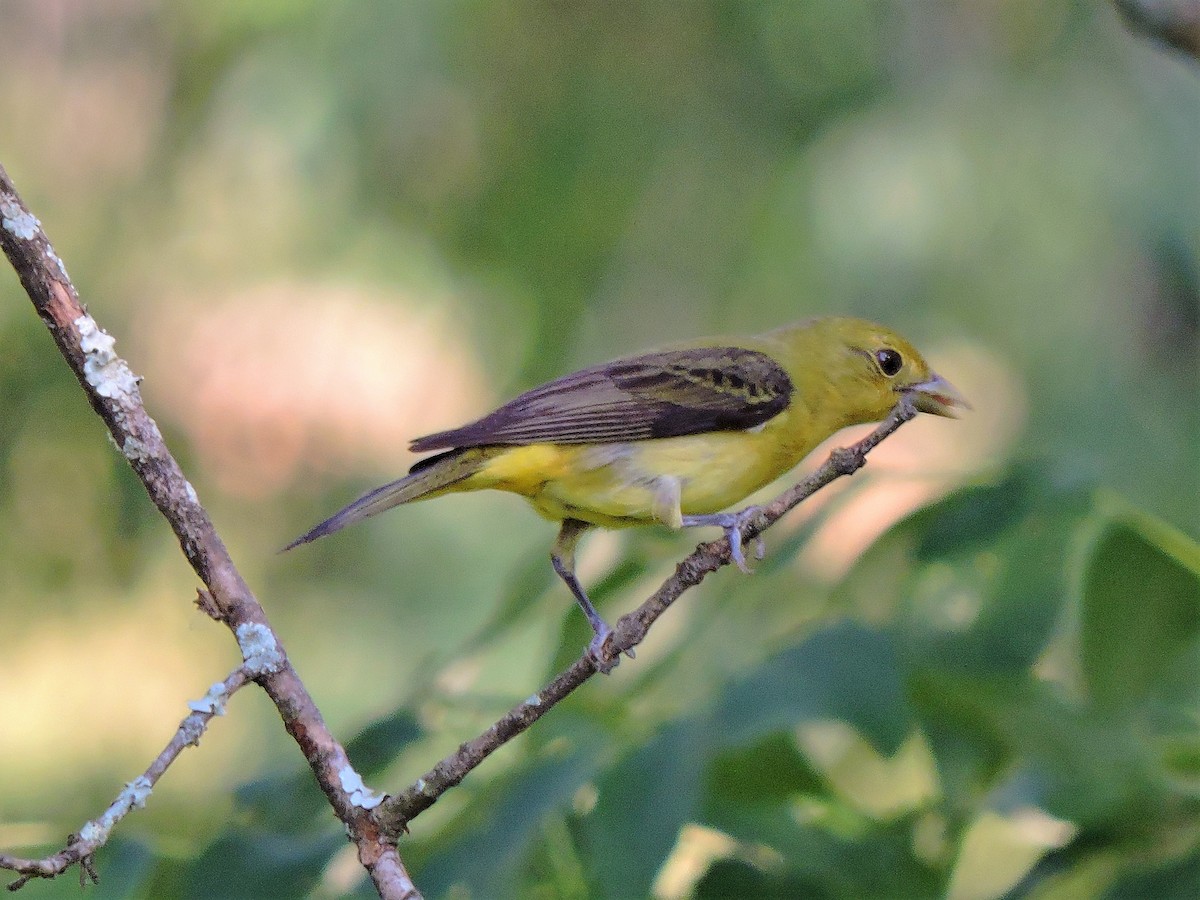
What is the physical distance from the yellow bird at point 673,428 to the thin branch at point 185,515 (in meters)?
0.69

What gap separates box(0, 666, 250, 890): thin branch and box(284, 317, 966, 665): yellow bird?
0.78 m

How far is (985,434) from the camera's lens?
19.1ft

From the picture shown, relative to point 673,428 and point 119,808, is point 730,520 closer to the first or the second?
point 673,428

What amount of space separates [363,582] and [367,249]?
4.61ft

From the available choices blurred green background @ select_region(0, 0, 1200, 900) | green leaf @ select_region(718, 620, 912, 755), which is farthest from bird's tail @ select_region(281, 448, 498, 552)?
blurred green background @ select_region(0, 0, 1200, 900)

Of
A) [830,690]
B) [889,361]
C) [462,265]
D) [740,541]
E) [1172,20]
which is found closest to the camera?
[740,541]

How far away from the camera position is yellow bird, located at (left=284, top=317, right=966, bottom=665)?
2855 millimetres

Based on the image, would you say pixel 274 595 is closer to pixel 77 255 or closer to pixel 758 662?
pixel 77 255

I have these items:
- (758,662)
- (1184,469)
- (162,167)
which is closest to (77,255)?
(162,167)

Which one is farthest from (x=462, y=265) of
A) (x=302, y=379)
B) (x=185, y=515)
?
(x=185, y=515)

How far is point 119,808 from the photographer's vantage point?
5.23 feet

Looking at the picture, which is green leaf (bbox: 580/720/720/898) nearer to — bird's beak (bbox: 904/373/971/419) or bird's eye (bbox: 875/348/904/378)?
bird's beak (bbox: 904/373/971/419)

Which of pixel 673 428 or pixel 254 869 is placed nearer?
pixel 254 869

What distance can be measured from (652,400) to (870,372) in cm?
77
